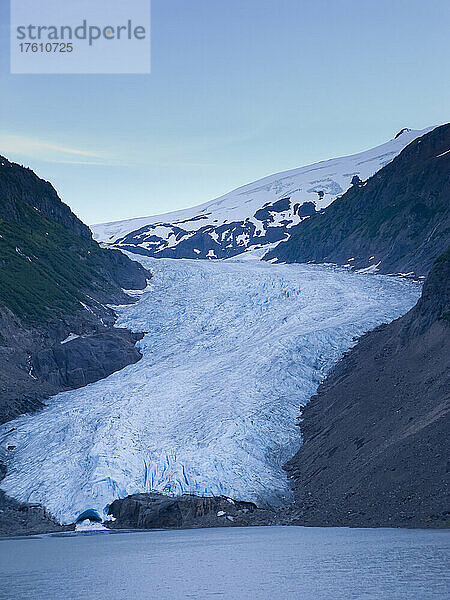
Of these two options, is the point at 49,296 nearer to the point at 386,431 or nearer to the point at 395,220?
the point at 386,431

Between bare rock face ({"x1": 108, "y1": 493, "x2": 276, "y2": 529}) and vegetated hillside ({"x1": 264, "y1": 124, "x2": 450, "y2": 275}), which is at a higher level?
vegetated hillside ({"x1": 264, "y1": 124, "x2": 450, "y2": 275})

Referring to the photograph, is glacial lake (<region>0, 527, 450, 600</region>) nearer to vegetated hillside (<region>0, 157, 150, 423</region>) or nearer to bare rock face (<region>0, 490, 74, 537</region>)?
bare rock face (<region>0, 490, 74, 537</region>)

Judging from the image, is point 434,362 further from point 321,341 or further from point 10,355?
point 10,355

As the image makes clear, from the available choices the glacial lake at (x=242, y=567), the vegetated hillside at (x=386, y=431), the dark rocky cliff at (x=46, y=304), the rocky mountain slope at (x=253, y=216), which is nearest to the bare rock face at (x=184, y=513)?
the vegetated hillside at (x=386, y=431)

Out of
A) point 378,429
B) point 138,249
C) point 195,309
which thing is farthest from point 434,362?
point 138,249

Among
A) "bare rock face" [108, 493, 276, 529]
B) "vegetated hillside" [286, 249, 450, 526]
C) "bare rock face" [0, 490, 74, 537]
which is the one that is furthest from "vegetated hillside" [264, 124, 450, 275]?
"bare rock face" [0, 490, 74, 537]

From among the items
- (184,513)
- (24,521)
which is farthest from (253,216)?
(24,521)

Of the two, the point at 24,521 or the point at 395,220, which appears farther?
the point at 395,220
